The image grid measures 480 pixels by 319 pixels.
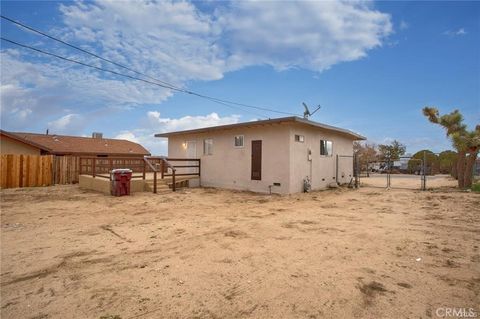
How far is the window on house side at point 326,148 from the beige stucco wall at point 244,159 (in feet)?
12.5

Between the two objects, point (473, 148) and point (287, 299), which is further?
point (473, 148)

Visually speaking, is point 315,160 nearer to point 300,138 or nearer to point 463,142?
point 300,138

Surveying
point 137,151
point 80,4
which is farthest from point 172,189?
point 137,151

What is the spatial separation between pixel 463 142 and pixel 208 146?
1379 cm

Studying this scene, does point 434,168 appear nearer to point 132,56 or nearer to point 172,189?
point 172,189

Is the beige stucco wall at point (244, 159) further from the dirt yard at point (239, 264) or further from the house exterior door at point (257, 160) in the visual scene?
the dirt yard at point (239, 264)

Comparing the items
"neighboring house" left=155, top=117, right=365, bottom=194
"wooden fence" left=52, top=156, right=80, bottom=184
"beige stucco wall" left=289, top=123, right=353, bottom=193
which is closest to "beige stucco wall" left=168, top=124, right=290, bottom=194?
"neighboring house" left=155, top=117, right=365, bottom=194

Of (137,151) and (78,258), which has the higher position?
(137,151)

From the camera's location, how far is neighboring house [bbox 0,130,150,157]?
64.0 feet

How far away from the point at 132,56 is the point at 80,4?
12.4ft

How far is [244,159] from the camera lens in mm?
14328

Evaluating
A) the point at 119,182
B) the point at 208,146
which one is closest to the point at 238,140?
the point at 208,146

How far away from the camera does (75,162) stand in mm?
18578
